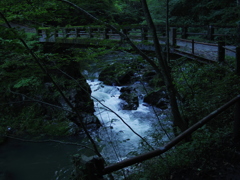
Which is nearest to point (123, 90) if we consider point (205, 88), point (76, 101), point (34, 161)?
point (76, 101)

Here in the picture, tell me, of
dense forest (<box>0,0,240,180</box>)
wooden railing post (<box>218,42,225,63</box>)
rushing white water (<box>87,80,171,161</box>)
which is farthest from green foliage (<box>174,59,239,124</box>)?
rushing white water (<box>87,80,171,161</box>)

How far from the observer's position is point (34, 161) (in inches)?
344

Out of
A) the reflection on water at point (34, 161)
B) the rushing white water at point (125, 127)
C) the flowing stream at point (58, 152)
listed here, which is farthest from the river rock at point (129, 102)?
the reflection on water at point (34, 161)

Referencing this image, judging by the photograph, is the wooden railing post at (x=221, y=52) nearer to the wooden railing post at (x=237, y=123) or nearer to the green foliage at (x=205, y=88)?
the green foliage at (x=205, y=88)

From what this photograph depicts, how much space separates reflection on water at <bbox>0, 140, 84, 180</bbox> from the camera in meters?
7.85

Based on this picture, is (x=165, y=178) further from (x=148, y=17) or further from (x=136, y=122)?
(x=136, y=122)

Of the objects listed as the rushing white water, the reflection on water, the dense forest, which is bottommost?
the reflection on water

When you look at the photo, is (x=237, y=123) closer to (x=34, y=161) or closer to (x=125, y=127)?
(x=125, y=127)

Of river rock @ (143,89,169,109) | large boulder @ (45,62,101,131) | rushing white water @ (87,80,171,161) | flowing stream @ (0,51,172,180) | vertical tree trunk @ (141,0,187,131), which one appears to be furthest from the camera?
river rock @ (143,89,169,109)

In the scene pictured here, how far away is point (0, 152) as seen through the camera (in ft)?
Result: 31.0

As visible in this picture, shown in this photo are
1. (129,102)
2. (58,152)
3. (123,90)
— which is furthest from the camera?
(123,90)

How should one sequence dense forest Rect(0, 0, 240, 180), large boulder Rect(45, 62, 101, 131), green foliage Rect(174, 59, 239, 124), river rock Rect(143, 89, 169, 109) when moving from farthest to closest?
river rock Rect(143, 89, 169, 109)
large boulder Rect(45, 62, 101, 131)
green foliage Rect(174, 59, 239, 124)
dense forest Rect(0, 0, 240, 180)

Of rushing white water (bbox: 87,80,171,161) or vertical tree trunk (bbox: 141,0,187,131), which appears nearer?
vertical tree trunk (bbox: 141,0,187,131)

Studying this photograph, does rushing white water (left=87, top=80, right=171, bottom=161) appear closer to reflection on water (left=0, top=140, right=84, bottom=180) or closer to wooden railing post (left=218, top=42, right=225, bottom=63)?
reflection on water (left=0, top=140, right=84, bottom=180)
